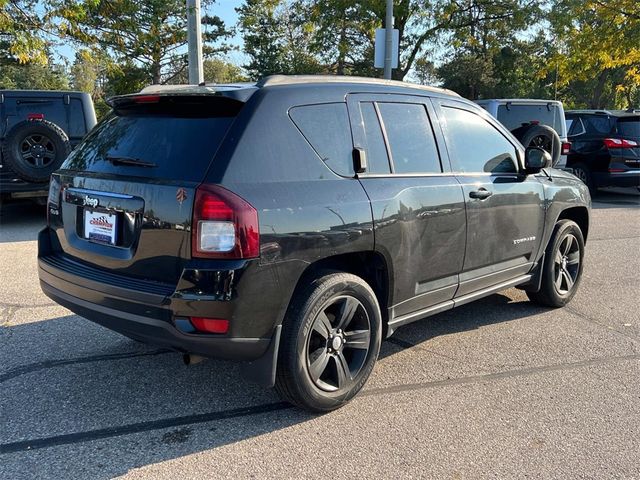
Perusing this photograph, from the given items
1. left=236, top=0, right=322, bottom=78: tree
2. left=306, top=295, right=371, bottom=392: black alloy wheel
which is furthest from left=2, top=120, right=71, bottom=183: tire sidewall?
left=236, top=0, right=322, bottom=78: tree

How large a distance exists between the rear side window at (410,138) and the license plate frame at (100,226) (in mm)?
1704

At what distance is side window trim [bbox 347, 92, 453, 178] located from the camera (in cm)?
338

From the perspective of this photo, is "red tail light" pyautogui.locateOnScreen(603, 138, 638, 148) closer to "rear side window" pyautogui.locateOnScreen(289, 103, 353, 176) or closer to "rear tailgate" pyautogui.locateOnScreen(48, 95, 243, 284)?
"rear side window" pyautogui.locateOnScreen(289, 103, 353, 176)

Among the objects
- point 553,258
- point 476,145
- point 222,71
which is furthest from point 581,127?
point 222,71

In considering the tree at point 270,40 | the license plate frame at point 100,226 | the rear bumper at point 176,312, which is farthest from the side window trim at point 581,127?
the tree at point 270,40

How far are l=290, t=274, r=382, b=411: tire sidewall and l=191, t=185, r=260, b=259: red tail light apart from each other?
20.1 inches

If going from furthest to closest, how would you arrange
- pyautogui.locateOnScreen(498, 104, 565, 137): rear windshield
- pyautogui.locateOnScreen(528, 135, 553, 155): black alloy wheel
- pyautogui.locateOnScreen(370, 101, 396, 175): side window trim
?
pyautogui.locateOnScreen(498, 104, 565, 137): rear windshield < pyautogui.locateOnScreen(528, 135, 553, 155): black alloy wheel < pyautogui.locateOnScreen(370, 101, 396, 175): side window trim

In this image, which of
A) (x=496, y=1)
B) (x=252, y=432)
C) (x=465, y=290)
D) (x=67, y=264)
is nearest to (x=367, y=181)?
(x=465, y=290)

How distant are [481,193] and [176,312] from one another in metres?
2.35

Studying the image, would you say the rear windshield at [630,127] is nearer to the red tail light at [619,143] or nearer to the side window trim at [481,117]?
the red tail light at [619,143]

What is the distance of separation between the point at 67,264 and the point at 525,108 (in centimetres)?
990

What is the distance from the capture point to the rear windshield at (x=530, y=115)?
429 inches

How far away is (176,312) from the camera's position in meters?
2.71

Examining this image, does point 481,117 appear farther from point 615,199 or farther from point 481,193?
point 615,199
